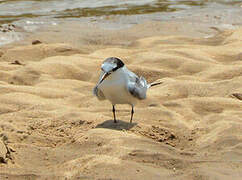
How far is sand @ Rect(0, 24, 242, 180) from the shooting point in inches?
140

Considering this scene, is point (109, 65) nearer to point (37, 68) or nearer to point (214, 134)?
point (214, 134)

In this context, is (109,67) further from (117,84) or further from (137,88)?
(137,88)

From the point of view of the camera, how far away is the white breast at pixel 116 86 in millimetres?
4430

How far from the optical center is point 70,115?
4832 millimetres

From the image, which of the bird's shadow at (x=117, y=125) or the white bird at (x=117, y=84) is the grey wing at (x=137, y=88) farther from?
the bird's shadow at (x=117, y=125)

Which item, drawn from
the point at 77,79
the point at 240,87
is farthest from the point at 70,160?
the point at 77,79

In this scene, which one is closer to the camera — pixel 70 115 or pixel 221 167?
pixel 221 167

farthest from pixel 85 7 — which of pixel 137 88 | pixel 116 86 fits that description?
pixel 116 86

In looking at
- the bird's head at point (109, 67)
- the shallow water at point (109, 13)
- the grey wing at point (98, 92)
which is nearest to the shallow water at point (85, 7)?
the shallow water at point (109, 13)

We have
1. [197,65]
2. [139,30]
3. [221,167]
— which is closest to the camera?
[221,167]

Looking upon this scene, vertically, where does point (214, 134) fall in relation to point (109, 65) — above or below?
below

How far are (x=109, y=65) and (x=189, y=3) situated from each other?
943 cm

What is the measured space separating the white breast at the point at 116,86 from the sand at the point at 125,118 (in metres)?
0.28

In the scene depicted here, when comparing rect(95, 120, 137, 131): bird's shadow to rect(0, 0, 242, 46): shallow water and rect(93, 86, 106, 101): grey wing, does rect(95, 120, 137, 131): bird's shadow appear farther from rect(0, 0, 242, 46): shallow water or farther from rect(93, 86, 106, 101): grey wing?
rect(0, 0, 242, 46): shallow water
